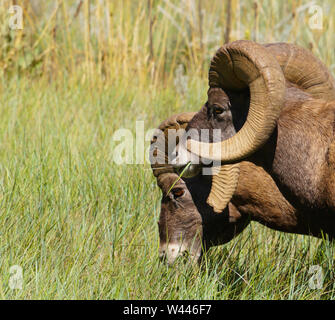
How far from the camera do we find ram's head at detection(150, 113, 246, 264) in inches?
184

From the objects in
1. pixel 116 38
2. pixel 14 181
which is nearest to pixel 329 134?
pixel 14 181

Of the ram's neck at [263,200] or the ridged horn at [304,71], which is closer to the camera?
the ram's neck at [263,200]

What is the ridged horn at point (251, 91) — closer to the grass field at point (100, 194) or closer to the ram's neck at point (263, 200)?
the ram's neck at point (263, 200)

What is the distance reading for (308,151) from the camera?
402 centimetres

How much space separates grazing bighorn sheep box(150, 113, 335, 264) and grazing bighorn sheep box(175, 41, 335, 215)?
0.51ft

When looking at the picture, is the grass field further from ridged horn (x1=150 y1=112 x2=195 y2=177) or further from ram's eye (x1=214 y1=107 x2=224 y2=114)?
ram's eye (x1=214 y1=107 x2=224 y2=114)

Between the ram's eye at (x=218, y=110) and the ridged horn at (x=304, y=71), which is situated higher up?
the ridged horn at (x=304, y=71)

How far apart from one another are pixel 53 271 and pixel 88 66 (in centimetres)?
481

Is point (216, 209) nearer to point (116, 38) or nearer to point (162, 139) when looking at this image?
point (162, 139)

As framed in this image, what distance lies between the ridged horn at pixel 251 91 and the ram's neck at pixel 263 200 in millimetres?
277

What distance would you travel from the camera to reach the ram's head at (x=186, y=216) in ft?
15.4

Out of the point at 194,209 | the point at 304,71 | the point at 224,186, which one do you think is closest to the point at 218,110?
the point at 224,186

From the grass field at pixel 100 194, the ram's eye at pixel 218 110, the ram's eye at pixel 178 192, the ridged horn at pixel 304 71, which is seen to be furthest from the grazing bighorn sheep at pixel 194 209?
the ridged horn at pixel 304 71

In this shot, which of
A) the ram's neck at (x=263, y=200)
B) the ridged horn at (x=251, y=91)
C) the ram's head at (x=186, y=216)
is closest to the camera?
the ridged horn at (x=251, y=91)
